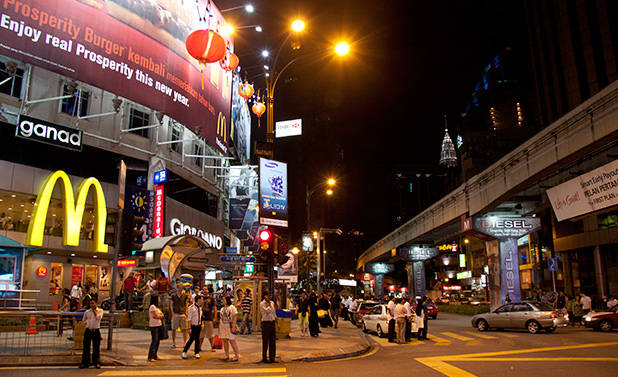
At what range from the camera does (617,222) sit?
3741 cm

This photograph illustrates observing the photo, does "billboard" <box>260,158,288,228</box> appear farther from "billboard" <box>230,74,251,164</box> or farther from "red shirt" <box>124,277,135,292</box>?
"billboard" <box>230,74,251,164</box>

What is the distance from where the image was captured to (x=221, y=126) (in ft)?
108

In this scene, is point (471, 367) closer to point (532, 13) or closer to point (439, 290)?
point (532, 13)

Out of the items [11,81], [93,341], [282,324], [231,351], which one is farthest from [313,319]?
[11,81]

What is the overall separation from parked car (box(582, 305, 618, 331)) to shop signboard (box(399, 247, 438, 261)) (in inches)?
1242

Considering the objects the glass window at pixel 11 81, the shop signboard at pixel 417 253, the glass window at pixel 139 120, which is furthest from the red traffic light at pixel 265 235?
the shop signboard at pixel 417 253

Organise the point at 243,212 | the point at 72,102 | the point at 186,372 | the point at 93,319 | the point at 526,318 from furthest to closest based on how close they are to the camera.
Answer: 1. the point at 243,212
2. the point at 72,102
3. the point at 526,318
4. the point at 93,319
5. the point at 186,372

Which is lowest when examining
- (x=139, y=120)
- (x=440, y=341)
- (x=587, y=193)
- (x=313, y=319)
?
(x=440, y=341)

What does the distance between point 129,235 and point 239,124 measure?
39.4 meters

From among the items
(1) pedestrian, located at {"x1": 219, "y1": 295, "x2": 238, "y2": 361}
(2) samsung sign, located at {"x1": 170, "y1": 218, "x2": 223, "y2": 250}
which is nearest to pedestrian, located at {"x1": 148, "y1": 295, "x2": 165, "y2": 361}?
(1) pedestrian, located at {"x1": 219, "y1": 295, "x2": 238, "y2": 361}

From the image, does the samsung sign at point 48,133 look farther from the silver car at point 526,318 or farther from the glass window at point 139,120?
the silver car at point 526,318

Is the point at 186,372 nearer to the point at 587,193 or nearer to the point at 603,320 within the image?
the point at 587,193

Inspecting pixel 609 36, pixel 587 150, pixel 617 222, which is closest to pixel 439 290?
pixel 617 222

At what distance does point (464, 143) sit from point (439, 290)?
1222 inches
